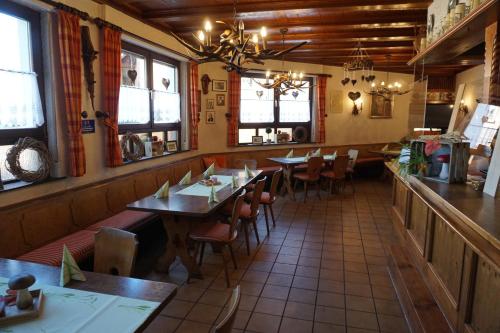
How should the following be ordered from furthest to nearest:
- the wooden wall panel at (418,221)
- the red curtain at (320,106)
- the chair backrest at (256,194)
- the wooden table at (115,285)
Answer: the red curtain at (320,106) → the chair backrest at (256,194) → the wooden wall panel at (418,221) → the wooden table at (115,285)

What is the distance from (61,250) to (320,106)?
657 cm

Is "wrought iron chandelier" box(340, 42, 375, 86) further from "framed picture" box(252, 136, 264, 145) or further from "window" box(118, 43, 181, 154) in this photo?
"window" box(118, 43, 181, 154)

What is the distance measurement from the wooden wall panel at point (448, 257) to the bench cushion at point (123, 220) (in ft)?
9.02

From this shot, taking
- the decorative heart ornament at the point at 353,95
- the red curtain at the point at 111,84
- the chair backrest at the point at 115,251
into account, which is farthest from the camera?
the decorative heart ornament at the point at 353,95

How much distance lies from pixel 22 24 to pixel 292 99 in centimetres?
582

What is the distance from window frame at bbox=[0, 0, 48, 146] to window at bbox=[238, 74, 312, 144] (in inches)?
169

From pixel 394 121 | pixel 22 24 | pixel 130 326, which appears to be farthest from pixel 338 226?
pixel 394 121

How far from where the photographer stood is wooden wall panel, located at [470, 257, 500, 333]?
4.83 ft

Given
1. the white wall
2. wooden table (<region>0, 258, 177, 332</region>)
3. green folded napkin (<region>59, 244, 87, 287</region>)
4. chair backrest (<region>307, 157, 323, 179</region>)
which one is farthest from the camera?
chair backrest (<region>307, 157, 323, 179</region>)

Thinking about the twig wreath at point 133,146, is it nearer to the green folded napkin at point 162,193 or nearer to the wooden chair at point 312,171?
the green folded napkin at point 162,193

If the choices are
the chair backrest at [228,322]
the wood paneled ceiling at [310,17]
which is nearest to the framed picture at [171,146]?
the wood paneled ceiling at [310,17]

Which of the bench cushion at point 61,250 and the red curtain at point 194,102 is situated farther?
the red curtain at point 194,102

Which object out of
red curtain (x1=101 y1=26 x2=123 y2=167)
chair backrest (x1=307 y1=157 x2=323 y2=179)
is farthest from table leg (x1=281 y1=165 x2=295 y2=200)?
red curtain (x1=101 y1=26 x2=123 y2=167)

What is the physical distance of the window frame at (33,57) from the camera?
2986 millimetres
